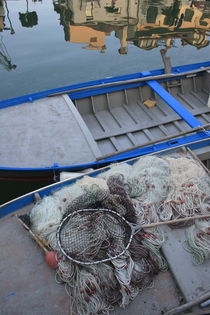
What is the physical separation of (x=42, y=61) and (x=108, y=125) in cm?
948

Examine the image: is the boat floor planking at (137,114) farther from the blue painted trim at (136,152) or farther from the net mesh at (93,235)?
the net mesh at (93,235)

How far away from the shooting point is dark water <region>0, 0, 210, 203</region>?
581 inches

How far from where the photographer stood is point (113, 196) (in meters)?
4.40

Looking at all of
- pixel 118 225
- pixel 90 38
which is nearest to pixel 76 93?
pixel 118 225

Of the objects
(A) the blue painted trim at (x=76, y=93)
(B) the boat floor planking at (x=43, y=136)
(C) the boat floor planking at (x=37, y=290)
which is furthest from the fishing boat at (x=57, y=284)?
(A) the blue painted trim at (x=76, y=93)

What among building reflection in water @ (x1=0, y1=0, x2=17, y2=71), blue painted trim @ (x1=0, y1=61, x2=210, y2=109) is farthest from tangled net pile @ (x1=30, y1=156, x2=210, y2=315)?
building reflection in water @ (x1=0, y1=0, x2=17, y2=71)

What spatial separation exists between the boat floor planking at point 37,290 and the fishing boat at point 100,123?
232 cm

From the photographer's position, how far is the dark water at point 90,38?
14758 mm

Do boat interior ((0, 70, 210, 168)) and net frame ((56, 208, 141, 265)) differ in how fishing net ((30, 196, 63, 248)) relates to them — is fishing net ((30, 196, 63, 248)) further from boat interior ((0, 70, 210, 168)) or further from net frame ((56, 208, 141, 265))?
boat interior ((0, 70, 210, 168))

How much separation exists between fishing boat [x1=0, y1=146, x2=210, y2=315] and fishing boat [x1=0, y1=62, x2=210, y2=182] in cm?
215

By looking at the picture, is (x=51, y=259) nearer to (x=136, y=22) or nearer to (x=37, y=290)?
(x=37, y=290)

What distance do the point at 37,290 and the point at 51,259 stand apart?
433 millimetres

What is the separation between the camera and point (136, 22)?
844 inches

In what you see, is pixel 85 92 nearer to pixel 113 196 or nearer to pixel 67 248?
pixel 113 196
